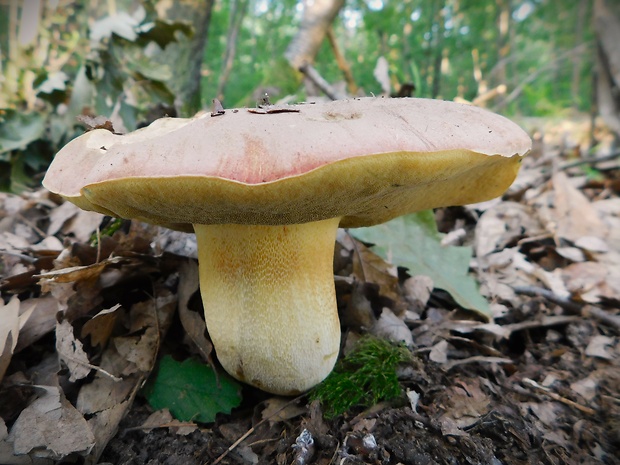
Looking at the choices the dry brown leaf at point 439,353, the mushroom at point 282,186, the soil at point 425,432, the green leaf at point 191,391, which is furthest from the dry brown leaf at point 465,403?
the green leaf at point 191,391

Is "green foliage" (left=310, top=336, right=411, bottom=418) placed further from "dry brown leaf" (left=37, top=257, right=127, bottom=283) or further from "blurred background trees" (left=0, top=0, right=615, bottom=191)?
"blurred background trees" (left=0, top=0, right=615, bottom=191)

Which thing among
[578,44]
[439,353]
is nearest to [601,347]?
[439,353]

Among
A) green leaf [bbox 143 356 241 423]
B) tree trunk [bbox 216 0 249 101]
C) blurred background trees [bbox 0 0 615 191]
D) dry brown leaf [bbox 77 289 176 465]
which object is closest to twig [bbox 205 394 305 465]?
green leaf [bbox 143 356 241 423]

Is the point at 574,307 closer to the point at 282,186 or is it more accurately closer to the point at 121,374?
the point at 282,186

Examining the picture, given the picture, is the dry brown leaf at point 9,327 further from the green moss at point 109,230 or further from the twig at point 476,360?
Result: the twig at point 476,360

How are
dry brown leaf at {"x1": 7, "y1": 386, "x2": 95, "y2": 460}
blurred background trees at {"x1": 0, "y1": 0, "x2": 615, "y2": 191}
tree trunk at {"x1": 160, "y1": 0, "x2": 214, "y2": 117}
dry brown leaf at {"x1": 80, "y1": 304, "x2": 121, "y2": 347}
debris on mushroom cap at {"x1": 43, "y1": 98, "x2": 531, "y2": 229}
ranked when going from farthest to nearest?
tree trunk at {"x1": 160, "y1": 0, "x2": 214, "y2": 117}, blurred background trees at {"x1": 0, "y1": 0, "x2": 615, "y2": 191}, dry brown leaf at {"x1": 80, "y1": 304, "x2": 121, "y2": 347}, dry brown leaf at {"x1": 7, "y1": 386, "x2": 95, "y2": 460}, debris on mushroom cap at {"x1": 43, "y1": 98, "x2": 531, "y2": 229}
